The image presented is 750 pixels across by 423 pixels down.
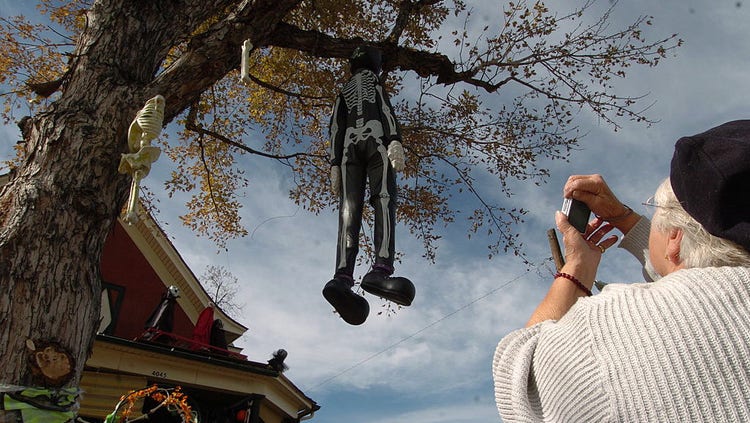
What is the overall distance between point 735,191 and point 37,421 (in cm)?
339

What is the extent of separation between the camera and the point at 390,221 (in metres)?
3.92

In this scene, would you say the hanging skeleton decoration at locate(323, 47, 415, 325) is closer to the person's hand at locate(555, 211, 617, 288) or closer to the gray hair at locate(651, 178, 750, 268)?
the person's hand at locate(555, 211, 617, 288)

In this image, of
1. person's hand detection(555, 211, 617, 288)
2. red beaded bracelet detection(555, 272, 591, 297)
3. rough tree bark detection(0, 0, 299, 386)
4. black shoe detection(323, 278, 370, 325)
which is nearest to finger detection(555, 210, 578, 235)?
person's hand detection(555, 211, 617, 288)

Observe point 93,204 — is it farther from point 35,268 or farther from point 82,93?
point 82,93

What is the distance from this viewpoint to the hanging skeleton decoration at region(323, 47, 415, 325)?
3527 mm

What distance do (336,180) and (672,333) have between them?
3.09 meters

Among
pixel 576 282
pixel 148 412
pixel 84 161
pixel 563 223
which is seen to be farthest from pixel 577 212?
pixel 148 412

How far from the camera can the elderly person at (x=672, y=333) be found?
1.26m

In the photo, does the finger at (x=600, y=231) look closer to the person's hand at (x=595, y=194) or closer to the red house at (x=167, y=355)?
the person's hand at (x=595, y=194)

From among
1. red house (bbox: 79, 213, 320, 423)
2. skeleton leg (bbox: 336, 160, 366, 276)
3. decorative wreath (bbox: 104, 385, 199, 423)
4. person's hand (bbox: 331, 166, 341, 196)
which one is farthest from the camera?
red house (bbox: 79, 213, 320, 423)

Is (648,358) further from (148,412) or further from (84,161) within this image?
(148,412)

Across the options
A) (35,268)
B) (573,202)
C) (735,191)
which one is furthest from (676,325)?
(35,268)

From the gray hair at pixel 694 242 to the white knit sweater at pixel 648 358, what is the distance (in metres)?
0.06

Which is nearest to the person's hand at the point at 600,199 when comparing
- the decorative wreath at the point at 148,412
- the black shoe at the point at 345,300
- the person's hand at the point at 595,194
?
the person's hand at the point at 595,194
